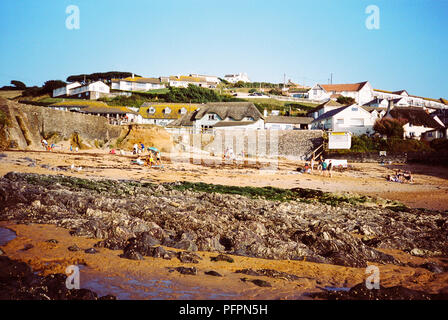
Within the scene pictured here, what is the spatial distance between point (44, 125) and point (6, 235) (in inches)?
976

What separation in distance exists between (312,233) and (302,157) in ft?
101

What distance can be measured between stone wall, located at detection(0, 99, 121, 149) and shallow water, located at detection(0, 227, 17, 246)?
787 inches

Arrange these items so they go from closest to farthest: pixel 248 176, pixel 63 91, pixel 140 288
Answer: pixel 140 288, pixel 248 176, pixel 63 91

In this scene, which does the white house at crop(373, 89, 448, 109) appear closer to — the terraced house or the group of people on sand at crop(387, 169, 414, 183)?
the terraced house

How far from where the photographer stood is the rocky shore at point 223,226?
724 centimetres

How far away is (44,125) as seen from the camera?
2850 centimetres

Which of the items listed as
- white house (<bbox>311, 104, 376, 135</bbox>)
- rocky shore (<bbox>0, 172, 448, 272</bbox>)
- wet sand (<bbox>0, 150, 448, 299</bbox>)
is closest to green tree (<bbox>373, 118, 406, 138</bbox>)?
white house (<bbox>311, 104, 376, 135</bbox>)

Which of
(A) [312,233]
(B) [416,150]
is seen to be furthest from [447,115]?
(A) [312,233]

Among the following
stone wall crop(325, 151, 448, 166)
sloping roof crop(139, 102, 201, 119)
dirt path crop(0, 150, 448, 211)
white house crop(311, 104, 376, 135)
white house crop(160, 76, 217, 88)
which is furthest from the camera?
white house crop(160, 76, 217, 88)

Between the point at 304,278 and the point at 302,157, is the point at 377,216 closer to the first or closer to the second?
the point at 304,278

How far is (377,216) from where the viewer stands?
1198 cm

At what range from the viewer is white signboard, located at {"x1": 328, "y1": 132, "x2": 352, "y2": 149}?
122 ft

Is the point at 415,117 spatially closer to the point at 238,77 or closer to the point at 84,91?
the point at 84,91

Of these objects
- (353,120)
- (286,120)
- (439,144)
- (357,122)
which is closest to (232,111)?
(286,120)
